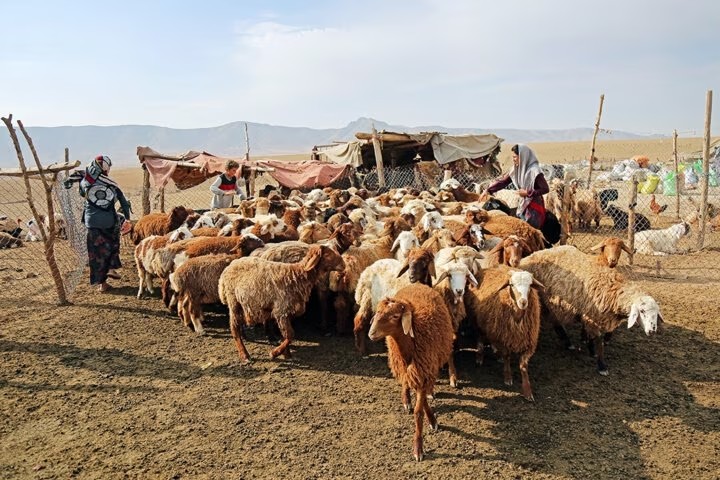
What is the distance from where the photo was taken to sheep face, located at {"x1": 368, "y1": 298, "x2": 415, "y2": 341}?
380 cm

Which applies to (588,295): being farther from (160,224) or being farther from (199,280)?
(160,224)

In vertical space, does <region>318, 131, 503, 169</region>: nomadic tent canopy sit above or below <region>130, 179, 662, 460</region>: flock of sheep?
above

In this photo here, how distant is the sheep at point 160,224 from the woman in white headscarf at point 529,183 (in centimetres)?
582

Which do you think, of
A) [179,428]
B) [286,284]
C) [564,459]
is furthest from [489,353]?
[179,428]

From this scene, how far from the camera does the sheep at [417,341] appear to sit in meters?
3.83

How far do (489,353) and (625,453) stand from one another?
76.8 inches

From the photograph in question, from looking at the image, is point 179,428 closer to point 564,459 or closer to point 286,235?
point 564,459

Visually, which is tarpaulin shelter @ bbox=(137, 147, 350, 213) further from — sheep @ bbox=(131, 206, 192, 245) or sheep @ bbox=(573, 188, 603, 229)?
sheep @ bbox=(573, 188, 603, 229)

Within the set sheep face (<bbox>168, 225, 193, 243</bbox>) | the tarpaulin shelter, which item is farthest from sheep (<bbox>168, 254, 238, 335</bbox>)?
the tarpaulin shelter

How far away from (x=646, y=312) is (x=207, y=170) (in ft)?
34.7

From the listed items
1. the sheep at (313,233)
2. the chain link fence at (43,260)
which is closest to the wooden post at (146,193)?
the chain link fence at (43,260)

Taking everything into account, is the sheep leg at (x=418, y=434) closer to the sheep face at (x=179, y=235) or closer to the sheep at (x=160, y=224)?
the sheep face at (x=179, y=235)

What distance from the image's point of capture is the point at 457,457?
3.77 metres

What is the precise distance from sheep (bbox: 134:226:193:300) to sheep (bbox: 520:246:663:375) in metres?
5.02
